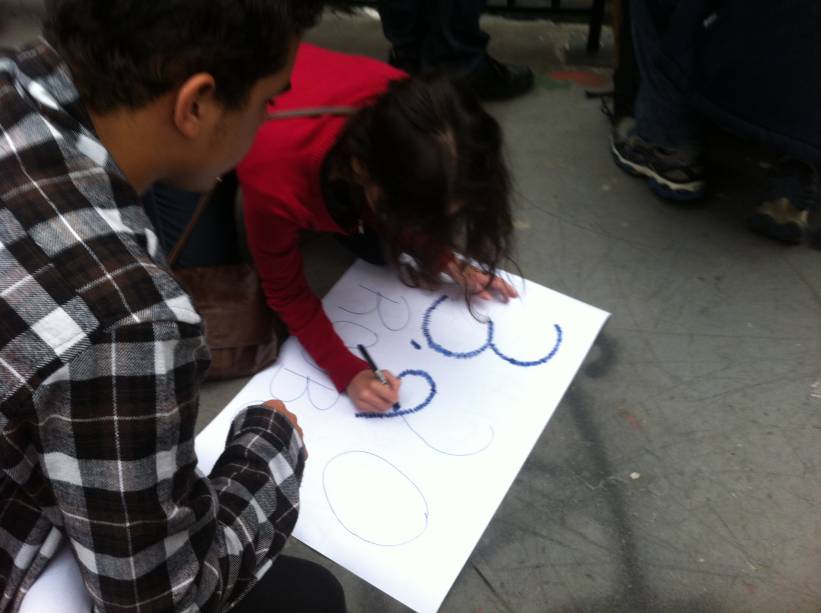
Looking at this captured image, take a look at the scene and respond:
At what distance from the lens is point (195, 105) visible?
1.50 feet

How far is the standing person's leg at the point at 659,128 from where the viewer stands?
1.04m

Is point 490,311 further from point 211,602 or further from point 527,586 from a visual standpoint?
point 211,602

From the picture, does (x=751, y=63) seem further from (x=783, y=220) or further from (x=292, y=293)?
(x=292, y=293)

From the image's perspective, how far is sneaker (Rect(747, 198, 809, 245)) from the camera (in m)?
1.06

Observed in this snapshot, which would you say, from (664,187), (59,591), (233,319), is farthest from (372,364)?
(664,187)

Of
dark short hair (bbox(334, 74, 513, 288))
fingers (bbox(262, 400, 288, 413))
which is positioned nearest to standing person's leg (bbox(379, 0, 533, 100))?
dark short hair (bbox(334, 74, 513, 288))

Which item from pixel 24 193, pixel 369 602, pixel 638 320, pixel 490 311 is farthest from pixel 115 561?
pixel 638 320

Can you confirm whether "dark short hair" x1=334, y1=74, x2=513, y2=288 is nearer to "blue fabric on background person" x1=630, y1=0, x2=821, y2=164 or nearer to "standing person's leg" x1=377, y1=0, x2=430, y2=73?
"blue fabric on background person" x1=630, y1=0, x2=821, y2=164

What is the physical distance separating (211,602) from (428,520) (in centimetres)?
34

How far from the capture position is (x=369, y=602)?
75 cm

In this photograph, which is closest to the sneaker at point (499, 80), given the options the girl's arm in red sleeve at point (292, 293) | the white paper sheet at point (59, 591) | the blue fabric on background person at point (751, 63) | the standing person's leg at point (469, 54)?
the standing person's leg at point (469, 54)

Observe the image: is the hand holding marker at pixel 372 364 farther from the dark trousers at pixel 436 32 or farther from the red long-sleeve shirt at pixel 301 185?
the dark trousers at pixel 436 32

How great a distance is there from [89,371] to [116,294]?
0.15 ft

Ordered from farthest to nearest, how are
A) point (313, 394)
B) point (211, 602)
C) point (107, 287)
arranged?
point (313, 394)
point (211, 602)
point (107, 287)
